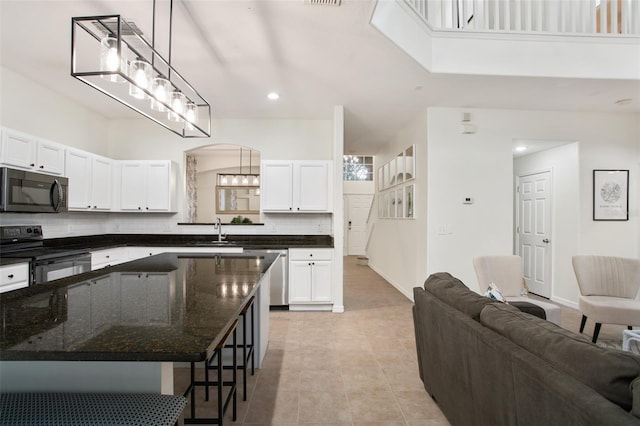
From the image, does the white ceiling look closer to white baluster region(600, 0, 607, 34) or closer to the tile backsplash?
white baluster region(600, 0, 607, 34)

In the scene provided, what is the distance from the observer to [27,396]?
1062 mm

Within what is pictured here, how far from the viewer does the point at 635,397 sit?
2.96 ft

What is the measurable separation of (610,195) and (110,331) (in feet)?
19.1

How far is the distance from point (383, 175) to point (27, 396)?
6.66 metres

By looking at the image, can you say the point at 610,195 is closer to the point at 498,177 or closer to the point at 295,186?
the point at 498,177

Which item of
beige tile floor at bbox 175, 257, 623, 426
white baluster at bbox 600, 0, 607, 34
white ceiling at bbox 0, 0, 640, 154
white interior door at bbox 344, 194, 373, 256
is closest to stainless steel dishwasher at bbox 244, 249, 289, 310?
beige tile floor at bbox 175, 257, 623, 426

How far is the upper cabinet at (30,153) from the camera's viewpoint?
307 centimetres

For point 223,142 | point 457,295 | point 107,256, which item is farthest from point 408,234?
point 107,256

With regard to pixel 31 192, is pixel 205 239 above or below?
below

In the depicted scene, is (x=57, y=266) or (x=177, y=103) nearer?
(x=177, y=103)

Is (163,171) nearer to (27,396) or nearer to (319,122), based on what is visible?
(319,122)

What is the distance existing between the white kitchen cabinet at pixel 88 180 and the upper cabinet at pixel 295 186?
2.16 m

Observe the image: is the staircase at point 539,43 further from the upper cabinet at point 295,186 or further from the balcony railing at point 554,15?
the upper cabinet at point 295,186

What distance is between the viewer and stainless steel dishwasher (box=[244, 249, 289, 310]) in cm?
441
